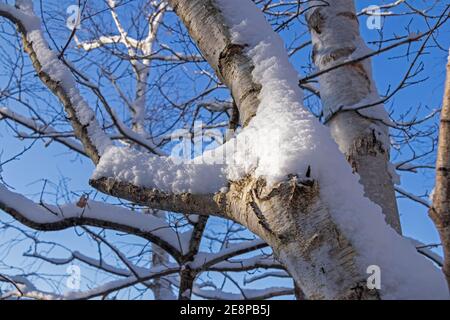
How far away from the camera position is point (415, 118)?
322 cm

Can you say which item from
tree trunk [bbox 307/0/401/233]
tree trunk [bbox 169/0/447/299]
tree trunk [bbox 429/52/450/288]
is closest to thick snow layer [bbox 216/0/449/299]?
tree trunk [bbox 169/0/447/299]

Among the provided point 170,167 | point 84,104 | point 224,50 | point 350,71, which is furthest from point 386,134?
point 84,104

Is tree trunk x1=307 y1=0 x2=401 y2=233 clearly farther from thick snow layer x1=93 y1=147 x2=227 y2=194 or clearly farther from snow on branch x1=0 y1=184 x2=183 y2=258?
snow on branch x1=0 y1=184 x2=183 y2=258

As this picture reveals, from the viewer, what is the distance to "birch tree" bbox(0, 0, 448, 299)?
0.81 m

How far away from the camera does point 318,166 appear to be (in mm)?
922

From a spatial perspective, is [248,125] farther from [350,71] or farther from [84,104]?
[350,71]

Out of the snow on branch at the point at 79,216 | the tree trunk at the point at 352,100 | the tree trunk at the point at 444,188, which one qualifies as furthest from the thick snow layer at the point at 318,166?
the snow on branch at the point at 79,216

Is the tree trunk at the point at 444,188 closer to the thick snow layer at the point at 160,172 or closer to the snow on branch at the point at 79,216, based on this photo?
the thick snow layer at the point at 160,172

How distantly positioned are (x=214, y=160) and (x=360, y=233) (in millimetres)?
455

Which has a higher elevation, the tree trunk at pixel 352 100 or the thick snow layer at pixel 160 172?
the tree trunk at pixel 352 100

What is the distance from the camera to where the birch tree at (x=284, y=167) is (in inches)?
32.0

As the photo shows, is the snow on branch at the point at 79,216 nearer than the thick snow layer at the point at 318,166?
No

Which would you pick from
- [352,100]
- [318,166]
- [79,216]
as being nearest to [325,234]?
[318,166]
